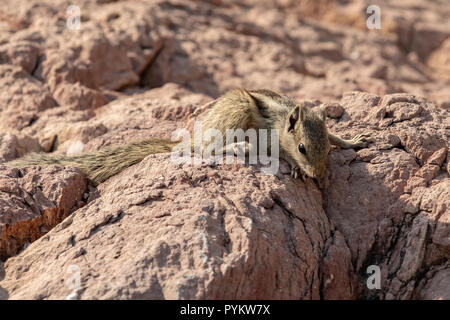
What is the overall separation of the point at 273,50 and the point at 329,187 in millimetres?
6500

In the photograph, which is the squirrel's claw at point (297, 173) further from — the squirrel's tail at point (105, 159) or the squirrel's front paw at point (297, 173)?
the squirrel's tail at point (105, 159)

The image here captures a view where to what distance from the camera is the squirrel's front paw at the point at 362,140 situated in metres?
5.46

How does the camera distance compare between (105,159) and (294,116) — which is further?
(105,159)

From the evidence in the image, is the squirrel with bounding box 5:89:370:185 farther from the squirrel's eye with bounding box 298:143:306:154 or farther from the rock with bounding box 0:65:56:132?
the rock with bounding box 0:65:56:132

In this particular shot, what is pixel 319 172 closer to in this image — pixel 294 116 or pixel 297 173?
pixel 297 173

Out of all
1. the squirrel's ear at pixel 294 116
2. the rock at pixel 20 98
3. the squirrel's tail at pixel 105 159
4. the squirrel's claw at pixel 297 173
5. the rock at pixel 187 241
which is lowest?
the rock at pixel 187 241

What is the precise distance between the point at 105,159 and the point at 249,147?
140 cm

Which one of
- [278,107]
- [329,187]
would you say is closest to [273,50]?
[278,107]

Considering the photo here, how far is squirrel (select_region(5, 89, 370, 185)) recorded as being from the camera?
16.8ft

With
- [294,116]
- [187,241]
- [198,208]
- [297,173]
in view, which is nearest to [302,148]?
[297,173]

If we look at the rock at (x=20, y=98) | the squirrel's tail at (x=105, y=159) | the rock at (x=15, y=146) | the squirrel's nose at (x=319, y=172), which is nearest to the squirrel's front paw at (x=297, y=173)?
the squirrel's nose at (x=319, y=172)

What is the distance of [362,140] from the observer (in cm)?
549
